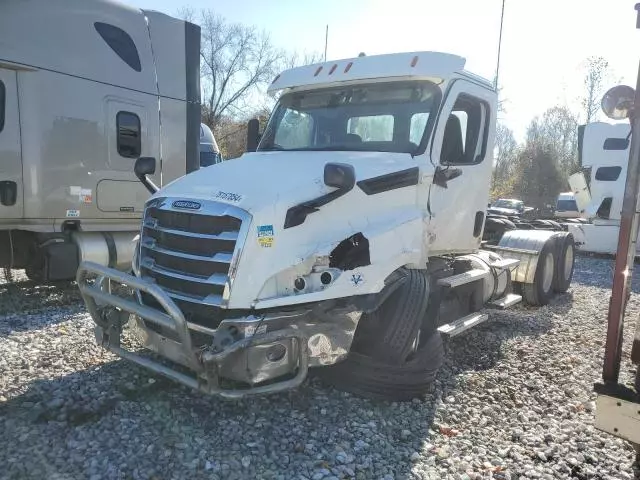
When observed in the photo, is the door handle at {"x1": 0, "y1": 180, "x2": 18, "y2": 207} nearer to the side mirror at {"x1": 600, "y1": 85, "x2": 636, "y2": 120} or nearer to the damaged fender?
the damaged fender

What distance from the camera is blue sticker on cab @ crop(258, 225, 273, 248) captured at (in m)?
3.61

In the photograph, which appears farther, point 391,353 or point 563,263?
point 563,263

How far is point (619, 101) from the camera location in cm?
324

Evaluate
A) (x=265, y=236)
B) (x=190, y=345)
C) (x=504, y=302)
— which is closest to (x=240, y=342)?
(x=190, y=345)

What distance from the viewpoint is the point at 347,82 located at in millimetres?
5234

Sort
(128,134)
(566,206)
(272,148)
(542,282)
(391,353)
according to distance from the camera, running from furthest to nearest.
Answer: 1. (566,206)
2. (542,282)
3. (128,134)
4. (272,148)
5. (391,353)

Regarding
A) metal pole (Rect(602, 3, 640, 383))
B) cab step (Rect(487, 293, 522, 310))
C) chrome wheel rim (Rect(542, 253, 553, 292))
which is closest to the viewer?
metal pole (Rect(602, 3, 640, 383))

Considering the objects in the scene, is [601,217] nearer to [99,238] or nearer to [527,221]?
[527,221]

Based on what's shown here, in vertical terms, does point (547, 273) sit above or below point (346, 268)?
below

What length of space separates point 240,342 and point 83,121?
548 cm

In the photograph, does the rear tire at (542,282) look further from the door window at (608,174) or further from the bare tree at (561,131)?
the bare tree at (561,131)

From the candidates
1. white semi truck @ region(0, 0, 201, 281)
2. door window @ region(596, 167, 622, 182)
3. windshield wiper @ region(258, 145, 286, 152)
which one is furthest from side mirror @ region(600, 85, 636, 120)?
door window @ region(596, 167, 622, 182)

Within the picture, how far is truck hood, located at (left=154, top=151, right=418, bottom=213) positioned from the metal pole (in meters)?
1.80

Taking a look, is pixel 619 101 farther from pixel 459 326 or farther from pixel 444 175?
pixel 459 326
